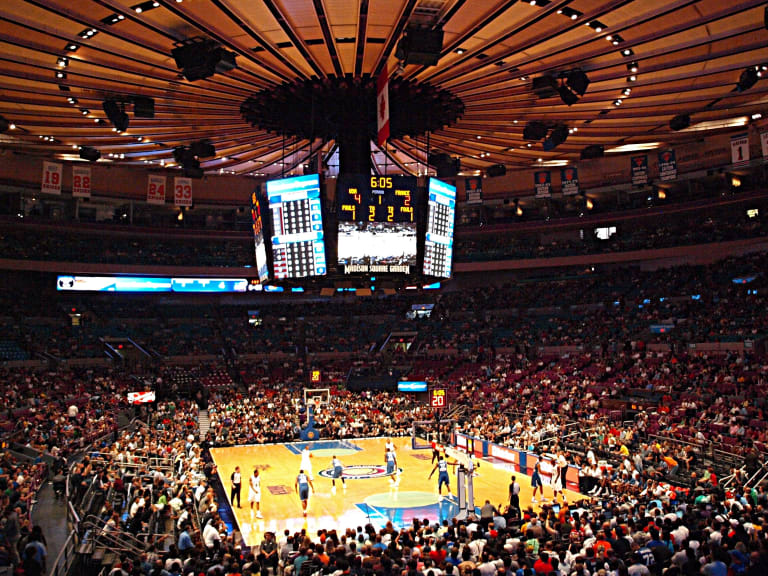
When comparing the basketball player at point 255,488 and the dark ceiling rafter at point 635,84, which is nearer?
the dark ceiling rafter at point 635,84

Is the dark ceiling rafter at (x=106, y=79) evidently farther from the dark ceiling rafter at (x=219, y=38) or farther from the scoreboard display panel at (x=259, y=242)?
the scoreboard display panel at (x=259, y=242)

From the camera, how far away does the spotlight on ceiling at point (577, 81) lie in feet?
53.5

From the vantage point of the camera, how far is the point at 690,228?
134ft

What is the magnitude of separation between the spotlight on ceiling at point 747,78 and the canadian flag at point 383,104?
31.6 feet

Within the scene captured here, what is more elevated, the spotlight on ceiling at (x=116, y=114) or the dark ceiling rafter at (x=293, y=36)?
the dark ceiling rafter at (x=293, y=36)

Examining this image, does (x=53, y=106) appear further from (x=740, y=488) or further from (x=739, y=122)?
(x=739, y=122)

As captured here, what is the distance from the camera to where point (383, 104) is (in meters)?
15.7

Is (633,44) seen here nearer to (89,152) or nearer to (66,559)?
(66,559)

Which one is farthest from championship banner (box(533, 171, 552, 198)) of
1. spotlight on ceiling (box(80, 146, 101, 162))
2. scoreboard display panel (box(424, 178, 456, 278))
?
spotlight on ceiling (box(80, 146, 101, 162))

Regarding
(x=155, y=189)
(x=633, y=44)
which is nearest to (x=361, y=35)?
(x=633, y=44)

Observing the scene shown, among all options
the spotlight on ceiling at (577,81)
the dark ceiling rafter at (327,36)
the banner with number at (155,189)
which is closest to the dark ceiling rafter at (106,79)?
the dark ceiling rafter at (327,36)

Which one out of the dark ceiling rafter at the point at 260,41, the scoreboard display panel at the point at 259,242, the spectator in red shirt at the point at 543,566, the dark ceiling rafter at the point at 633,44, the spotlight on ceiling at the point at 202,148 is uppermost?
the dark ceiling rafter at the point at 633,44

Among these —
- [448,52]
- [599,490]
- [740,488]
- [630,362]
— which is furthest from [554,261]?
[448,52]

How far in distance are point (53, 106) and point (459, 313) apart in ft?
114
